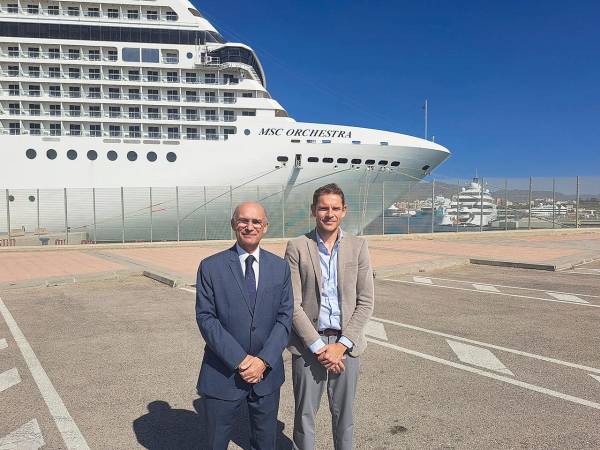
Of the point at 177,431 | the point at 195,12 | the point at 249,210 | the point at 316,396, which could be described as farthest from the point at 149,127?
the point at 316,396

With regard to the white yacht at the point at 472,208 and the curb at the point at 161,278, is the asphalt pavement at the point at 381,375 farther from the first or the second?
the white yacht at the point at 472,208

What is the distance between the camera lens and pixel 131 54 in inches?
962

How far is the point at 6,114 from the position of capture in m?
22.8

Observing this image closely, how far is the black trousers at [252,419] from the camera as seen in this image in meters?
2.13

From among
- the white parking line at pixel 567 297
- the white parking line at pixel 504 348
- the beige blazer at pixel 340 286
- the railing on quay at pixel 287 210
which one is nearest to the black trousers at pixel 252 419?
the beige blazer at pixel 340 286

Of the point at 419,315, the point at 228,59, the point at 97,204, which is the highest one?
the point at 228,59

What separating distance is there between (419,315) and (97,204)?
18.0 meters

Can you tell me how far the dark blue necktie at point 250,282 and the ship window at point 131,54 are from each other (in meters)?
25.5

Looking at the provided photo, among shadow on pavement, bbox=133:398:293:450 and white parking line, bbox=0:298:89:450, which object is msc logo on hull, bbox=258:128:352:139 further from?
shadow on pavement, bbox=133:398:293:450

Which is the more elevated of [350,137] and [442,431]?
[350,137]

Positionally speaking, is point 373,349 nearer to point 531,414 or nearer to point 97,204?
point 531,414

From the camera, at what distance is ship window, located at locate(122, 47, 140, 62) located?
24406mm

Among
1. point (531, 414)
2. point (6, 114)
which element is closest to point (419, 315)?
point (531, 414)

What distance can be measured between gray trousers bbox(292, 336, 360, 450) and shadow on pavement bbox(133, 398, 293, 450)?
21.6 inches
